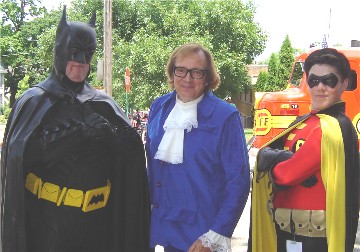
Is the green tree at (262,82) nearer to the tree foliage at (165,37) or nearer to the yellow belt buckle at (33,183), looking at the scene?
the tree foliage at (165,37)

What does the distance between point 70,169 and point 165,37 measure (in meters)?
19.2

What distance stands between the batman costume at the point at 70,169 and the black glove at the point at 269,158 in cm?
69

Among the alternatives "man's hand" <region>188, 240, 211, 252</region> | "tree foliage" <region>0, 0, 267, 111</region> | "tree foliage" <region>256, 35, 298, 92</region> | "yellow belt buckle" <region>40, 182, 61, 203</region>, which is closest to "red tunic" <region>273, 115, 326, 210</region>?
"man's hand" <region>188, 240, 211, 252</region>

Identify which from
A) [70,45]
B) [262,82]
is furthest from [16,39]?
[70,45]

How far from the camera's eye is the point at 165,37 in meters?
21.2

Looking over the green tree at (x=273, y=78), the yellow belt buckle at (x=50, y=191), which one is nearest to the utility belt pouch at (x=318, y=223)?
the yellow belt buckle at (x=50, y=191)

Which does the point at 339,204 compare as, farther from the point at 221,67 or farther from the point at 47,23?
the point at 47,23

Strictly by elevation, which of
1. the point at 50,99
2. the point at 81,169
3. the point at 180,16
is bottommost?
the point at 81,169

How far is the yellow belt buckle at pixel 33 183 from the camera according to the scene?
8.32ft

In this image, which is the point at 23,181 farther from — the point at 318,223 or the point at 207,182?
the point at 318,223

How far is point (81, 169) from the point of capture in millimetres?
2561

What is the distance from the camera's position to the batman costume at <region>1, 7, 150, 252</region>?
2.43 metres

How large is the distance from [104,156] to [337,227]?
4.31ft

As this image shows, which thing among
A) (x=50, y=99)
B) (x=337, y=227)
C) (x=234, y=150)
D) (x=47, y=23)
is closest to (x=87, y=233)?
(x=50, y=99)
